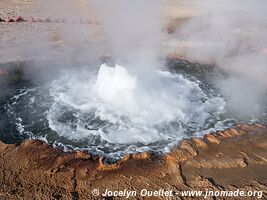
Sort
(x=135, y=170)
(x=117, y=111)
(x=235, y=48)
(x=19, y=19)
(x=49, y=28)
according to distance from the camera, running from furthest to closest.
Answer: (x=19, y=19), (x=49, y=28), (x=235, y=48), (x=117, y=111), (x=135, y=170)

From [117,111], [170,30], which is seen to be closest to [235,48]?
[170,30]

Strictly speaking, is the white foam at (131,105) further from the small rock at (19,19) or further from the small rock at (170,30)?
the small rock at (19,19)

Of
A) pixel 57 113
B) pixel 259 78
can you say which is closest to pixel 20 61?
pixel 57 113

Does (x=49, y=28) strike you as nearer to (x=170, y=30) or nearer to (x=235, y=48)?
(x=170, y=30)

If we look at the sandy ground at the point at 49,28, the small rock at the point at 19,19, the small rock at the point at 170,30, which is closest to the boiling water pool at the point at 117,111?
the sandy ground at the point at 49,28

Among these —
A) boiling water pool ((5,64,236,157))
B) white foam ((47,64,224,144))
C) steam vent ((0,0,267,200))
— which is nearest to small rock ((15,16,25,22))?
steam vent ((0,0,267,200))

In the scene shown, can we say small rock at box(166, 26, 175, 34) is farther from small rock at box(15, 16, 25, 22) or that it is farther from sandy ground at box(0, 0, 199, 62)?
small rock at box(15, 16, 25, 22)

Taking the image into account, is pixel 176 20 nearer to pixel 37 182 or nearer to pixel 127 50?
pixel 127 50
